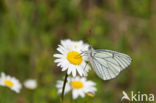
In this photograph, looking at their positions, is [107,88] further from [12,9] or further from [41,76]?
[12,9]

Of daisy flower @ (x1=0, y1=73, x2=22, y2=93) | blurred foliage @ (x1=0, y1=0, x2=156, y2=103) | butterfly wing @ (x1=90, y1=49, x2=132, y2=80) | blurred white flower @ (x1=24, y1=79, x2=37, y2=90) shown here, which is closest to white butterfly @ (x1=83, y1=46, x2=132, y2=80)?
butterfly wing @ (x1=90, y1=49, x2=132, y2=80)

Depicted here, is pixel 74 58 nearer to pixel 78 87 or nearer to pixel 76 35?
pixel 78 87

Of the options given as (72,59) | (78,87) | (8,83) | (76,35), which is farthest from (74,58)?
(76,35)

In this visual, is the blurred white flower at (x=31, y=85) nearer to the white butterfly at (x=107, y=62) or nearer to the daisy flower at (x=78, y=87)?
the daisy flower at (x=78, y=87)

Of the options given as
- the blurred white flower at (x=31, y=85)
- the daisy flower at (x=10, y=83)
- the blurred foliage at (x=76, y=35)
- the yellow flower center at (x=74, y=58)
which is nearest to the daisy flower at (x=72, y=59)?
the yellow flower center at (x=74, y=58)

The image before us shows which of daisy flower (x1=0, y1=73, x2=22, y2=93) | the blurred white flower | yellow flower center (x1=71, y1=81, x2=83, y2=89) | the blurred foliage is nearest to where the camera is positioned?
yellow flower center (x1=71, y1=81, x2=83, y2=89)

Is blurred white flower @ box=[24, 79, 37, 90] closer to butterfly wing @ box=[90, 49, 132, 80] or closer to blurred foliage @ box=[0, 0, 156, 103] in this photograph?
blurred foliage @ box=[0, 0, 156, 103]
